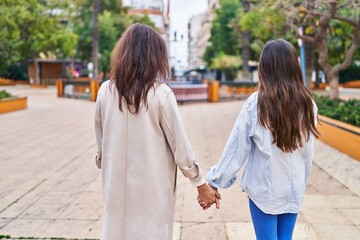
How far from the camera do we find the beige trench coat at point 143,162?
2.39m

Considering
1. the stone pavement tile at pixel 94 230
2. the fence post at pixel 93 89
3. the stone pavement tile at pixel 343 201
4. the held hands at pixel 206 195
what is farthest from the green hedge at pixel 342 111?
the fence post at pixel 93 89

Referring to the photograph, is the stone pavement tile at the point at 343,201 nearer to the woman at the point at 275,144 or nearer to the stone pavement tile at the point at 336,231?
the stone pavement tile at the point at 336,231

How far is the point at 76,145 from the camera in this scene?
950 centimetres

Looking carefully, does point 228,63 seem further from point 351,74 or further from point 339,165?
point 339,165

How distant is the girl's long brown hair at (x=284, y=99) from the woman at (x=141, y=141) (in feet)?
1.64

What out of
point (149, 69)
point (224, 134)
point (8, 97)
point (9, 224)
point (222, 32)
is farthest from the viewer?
point (222, 32)

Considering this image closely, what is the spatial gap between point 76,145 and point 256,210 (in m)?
7.32

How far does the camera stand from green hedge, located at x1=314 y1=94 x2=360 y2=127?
926cm

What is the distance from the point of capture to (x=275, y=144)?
2.57 meters

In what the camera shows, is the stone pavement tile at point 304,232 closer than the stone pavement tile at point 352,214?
Yes

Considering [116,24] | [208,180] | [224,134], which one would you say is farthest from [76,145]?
[116,24]

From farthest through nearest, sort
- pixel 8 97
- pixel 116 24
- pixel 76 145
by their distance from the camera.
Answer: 1. pixel 116 24
2. pixel 8 97
3. pixel 76 145

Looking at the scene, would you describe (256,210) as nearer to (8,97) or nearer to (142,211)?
(142,211)

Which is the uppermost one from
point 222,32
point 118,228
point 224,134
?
point 222,32
